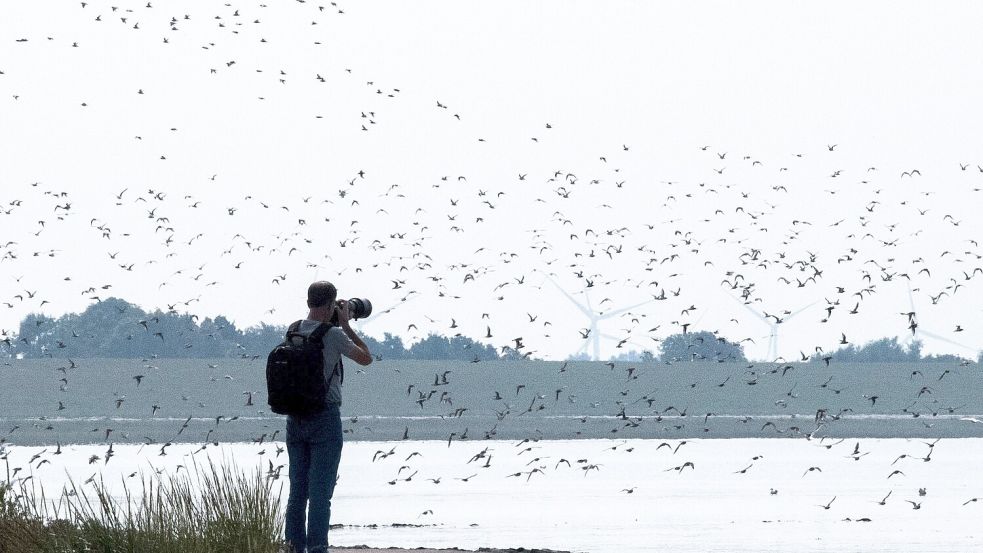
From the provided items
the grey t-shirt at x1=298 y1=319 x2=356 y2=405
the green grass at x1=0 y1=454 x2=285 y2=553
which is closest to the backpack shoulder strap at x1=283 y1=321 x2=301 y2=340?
the grey t-shirt at x1=298 y1=319 x2=356 y2=405

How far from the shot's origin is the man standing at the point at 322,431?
16469 millimetres

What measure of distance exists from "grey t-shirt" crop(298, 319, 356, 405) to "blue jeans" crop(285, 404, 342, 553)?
7.0 inches

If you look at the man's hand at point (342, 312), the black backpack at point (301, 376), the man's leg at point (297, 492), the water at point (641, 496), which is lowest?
the water at point (641, 496)

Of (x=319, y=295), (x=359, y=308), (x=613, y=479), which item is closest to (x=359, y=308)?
(x=359, y=308)

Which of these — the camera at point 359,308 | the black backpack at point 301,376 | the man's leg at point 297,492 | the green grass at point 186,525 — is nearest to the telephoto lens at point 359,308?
the camera at point 359,308

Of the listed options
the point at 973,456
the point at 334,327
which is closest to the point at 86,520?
the point at 334,327

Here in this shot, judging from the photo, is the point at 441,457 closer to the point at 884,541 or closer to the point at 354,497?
the point at 354,497

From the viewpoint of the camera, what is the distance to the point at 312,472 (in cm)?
1670

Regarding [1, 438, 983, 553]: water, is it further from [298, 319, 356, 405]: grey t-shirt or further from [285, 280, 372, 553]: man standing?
[298, 319, 356, 405]: grey t-shirt

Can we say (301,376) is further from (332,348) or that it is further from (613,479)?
(613,479)

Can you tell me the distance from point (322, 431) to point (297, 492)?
0.84 metres

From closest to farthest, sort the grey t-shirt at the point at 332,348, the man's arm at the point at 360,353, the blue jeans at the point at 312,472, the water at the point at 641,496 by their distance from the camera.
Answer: the man's arm at the point at 360,353 < the grey t-shirt at the point at 332,348 < the blue jeans at the point at 312,472 < the water at the point at 641,496

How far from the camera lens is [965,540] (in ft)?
83.1

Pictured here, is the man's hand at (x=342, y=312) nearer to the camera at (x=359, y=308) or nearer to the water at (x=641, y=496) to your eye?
the camera at (x=359, y=308)
